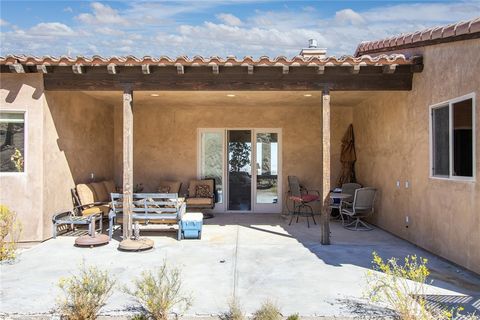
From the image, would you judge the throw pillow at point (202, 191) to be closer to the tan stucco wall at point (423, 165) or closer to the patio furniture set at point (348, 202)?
the patio furniture set at point (348, 202)

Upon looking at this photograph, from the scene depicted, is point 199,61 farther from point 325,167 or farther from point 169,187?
point 169,187

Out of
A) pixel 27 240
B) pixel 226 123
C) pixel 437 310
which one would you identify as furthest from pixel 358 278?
pixel 226 123

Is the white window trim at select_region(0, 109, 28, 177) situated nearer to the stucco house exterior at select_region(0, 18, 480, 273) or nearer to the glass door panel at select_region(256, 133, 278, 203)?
the stucco house exterior at select_region(0, 18, 480, 273)

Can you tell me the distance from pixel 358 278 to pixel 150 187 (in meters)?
7.25

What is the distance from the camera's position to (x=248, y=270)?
17.7 feet

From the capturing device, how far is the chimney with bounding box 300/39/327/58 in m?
10.8

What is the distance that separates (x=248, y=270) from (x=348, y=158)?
19.5ft

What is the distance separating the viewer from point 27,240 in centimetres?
700

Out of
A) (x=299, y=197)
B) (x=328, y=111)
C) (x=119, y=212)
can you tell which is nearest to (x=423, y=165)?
(x=328, y=111)

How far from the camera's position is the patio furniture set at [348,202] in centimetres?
836

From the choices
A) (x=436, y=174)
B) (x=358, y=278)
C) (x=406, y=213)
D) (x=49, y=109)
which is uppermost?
(x=49, y=109)

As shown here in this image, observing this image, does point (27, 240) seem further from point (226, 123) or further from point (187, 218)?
point (226, 123)

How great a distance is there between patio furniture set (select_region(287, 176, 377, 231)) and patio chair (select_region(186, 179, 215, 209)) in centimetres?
214

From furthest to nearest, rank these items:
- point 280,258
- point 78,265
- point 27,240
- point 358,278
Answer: point 27,240
point 280,258
point 78,265
point 358,278
